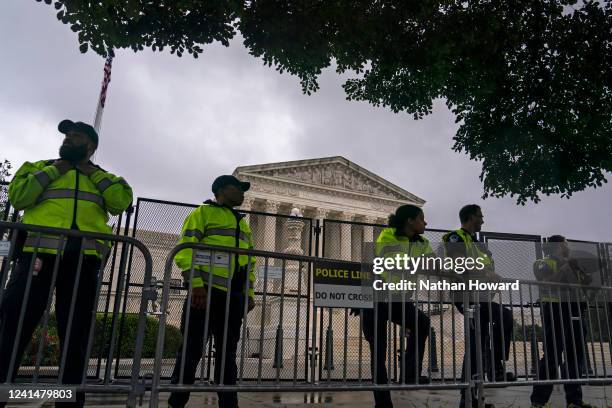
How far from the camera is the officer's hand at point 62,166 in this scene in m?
3.45

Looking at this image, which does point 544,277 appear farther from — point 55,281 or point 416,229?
point 55,281

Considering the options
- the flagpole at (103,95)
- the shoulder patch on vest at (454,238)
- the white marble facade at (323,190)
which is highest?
the white marble facade at (323,190)

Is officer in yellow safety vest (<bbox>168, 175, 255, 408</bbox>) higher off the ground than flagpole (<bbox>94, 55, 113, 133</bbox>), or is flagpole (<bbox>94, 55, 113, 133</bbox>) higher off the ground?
flagpole (<bbox>94, 55, 113, 133</bbox>)

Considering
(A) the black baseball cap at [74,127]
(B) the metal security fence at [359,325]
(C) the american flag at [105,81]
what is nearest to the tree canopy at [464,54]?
(B) the metal security fence at [359,325]

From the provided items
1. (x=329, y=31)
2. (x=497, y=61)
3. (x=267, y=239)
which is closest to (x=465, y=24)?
(x=497, y=61)

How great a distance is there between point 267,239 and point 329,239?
1.45 metres

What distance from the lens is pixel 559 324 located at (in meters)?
5.29

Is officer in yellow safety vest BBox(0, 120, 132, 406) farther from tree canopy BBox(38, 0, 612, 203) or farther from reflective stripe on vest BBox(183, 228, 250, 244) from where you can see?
tree canopy BBox(38, 0, 612, 203)

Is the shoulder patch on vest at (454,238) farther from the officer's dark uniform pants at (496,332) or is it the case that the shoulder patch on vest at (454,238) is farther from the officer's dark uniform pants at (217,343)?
the officer's dark uniform pants at (217,343)

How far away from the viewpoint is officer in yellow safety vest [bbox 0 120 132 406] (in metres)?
3.14

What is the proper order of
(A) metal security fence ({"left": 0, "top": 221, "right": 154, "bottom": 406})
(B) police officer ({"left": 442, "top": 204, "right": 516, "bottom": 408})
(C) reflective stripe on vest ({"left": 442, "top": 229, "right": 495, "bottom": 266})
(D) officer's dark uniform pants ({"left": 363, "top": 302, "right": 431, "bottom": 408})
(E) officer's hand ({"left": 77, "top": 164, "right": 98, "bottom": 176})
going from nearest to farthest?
1. (A) metal security fence ({"left": 0, "top": 221, "right": 154, "bottom": 406})
2. (E) officer's hand ({"left": 77, "top": 164, "right": 98, "bottom": 176})
3. (D) officer's dark uniform pants ({"left": 363, "top": 302, "right": 431, "bottom": 408})
4. (B) police officer ({"left": 442, "top": 204, "right": 516, "bottom": 408})
5. (C) reflective stripe on vest ({"left": 442, "top": 229, "right": 495, "bottom": 266})

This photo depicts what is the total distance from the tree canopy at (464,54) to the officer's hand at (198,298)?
155 inches

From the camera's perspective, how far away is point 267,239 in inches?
Answer: 387

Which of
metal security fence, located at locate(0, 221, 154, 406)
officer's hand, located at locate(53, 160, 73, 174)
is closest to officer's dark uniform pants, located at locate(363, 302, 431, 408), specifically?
metal security fence, located at locate(0, 221, 154, 406)
